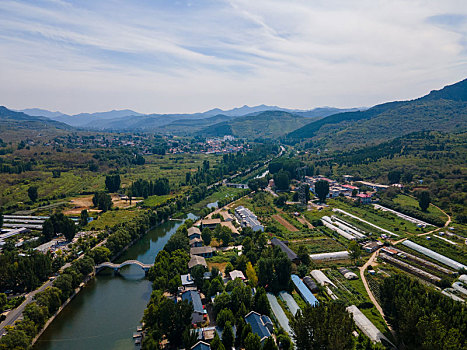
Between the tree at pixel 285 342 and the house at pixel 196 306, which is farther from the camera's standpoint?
the house at pixel 196 306

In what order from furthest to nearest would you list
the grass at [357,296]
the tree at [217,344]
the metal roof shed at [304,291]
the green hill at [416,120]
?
the green hill at [416,120] < the metal roof shed at [304,291] < the grass at [357,296] < the tree at [217,344]

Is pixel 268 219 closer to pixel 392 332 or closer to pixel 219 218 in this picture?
pixel 219 218

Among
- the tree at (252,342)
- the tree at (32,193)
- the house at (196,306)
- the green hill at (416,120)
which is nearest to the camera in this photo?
the tree at (252,342)

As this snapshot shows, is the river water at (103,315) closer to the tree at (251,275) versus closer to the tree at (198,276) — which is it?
the tree at (198,276)

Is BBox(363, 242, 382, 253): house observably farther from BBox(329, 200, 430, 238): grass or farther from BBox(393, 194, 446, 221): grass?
BBox(393, 194, 446, 221): grass

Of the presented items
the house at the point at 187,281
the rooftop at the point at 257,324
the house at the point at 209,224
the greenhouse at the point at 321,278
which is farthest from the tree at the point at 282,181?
the rooftop at the point at 257,324

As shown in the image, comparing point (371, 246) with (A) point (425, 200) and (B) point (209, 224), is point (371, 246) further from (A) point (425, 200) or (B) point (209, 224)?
(B) point (209, 224)

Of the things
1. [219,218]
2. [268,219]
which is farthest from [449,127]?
[219,218]
